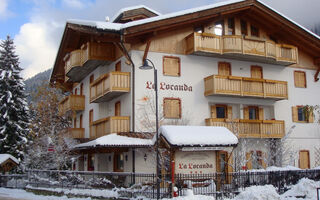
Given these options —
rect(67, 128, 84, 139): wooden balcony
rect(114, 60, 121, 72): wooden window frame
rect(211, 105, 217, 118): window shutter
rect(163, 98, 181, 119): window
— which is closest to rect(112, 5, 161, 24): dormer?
rect(114, 60, 121, 72): wooden window frame

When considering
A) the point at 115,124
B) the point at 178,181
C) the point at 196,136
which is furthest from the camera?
the point at 115,124

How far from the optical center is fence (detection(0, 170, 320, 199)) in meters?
16.2

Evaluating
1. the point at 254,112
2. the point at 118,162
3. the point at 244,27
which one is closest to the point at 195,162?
the point at 118,162

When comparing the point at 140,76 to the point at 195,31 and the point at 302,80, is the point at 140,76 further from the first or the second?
the point at 302,80

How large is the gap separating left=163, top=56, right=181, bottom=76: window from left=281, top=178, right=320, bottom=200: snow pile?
35.7 feet

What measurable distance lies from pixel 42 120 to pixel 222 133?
19.8 m

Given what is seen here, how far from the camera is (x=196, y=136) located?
17.0m

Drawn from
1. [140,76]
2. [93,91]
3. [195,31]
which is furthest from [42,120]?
[195,31]

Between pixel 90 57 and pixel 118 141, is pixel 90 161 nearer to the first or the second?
pixel 90 57

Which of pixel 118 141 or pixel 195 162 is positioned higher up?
pixel 118 141

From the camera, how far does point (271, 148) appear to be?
27703 millimetres

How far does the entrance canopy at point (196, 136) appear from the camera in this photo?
16.3 m

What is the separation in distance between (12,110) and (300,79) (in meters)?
21.8

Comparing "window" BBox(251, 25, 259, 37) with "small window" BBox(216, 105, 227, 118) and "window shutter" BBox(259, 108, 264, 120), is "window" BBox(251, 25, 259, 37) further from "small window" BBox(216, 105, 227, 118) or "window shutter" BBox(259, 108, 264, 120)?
"small window" BBox(216, 105, 227, 118)
